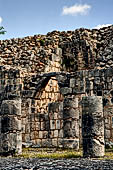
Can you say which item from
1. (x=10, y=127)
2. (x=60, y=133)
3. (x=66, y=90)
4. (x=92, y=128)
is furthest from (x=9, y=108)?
(x=60, y=133)

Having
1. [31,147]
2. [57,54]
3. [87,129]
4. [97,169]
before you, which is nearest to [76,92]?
[31,147]

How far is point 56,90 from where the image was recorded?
2633 centimetres

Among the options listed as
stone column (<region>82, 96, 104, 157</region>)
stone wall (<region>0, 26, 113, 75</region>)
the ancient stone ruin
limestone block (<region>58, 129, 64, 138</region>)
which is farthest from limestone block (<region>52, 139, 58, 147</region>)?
stone column (<region>82, 96, 104, 157</region>)

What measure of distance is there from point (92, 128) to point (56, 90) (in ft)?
40.2

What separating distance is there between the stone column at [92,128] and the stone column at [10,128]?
312 centimetres

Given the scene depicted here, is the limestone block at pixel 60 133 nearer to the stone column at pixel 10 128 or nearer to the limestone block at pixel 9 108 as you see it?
the stone column at pixel 10 128

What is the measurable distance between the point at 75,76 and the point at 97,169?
1235 cm

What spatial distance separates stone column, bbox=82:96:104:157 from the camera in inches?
554

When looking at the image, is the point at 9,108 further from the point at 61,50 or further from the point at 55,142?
the point at 61,50

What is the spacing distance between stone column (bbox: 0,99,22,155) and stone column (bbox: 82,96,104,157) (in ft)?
10.2

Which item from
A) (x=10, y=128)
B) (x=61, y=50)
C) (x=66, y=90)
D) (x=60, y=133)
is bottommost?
(x=60, y=133)

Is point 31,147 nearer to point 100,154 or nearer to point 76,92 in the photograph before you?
point 76,92

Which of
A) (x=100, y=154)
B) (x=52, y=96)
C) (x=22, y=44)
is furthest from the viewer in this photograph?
(x=22, y=44)

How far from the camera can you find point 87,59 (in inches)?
1045
